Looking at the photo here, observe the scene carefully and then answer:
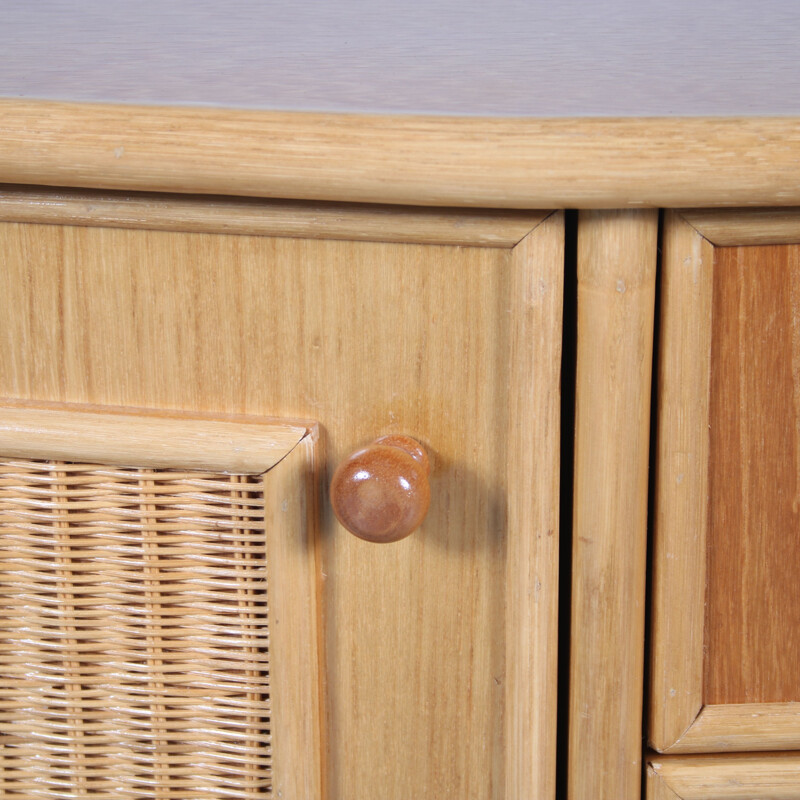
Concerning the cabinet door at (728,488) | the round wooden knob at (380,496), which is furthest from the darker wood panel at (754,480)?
the round wooden knob at (380,496)

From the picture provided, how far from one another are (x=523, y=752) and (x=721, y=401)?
0.17m

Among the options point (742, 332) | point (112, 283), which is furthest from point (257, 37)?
point (742, 332)

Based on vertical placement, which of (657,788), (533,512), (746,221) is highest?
(746,221)

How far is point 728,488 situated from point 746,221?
105mm

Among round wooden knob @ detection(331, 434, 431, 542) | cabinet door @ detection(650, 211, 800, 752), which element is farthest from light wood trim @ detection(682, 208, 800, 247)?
round wooden knob @ detection(331, 434, 431, 542)

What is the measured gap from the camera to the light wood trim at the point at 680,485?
0.37 m

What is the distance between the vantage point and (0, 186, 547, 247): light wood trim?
1.21 feet

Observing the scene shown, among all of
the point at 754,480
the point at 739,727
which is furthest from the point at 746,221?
the point at 739,727

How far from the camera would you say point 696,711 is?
1.38 feet

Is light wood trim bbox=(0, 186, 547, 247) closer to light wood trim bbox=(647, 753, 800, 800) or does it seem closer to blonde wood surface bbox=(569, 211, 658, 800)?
blonde wood surface bbox=(569, 211, 658, 800)

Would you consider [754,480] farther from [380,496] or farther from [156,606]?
[156,606]

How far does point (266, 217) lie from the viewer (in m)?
0.38

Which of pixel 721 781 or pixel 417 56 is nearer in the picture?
pixel 721 781

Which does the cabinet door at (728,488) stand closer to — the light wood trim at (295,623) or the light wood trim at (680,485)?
the light wood trim at (680,485)
